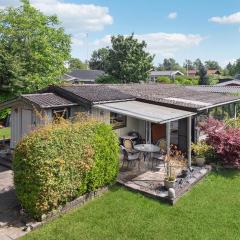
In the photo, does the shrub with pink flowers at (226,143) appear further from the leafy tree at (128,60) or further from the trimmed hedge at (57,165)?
the leafy tree at (128,60)

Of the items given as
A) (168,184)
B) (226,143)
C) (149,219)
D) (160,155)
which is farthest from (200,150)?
(149,219)

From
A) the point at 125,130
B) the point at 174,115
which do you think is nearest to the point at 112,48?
the point at 125,130

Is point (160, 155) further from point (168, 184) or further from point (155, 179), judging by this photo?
point (168, 184)

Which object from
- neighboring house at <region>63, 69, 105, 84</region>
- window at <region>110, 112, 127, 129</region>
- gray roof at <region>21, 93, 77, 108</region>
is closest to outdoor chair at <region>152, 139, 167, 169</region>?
window at <region>110, 112, 127, 129</region>

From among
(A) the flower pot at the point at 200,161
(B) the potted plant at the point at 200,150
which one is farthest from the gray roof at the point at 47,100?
(A) the flower pot at the point at 200,161

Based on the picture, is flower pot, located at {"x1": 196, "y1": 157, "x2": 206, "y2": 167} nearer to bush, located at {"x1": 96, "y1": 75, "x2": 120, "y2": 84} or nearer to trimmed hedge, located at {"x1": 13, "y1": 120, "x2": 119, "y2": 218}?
trimmed hedge, located at {"x1": 13, "y1": 120, "x2": 119, "y2": 218}
